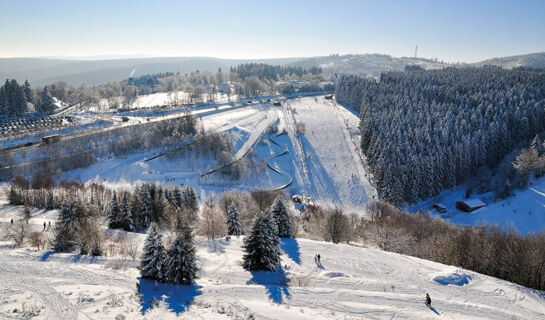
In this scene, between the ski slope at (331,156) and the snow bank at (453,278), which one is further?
the ski slope at (331,156)

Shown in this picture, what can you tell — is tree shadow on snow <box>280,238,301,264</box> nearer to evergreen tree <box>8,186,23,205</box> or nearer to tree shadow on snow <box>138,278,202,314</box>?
tree shadow on snow <box>138,278,202,314</box>

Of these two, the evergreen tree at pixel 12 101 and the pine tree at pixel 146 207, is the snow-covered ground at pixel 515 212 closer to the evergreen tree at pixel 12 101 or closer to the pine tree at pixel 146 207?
the pine tree at pixel 146 207

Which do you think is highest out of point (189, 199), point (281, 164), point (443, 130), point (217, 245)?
point (443, 130)

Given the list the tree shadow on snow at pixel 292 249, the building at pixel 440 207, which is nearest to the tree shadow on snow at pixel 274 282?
the tree shadow on snow at pixel 292 249

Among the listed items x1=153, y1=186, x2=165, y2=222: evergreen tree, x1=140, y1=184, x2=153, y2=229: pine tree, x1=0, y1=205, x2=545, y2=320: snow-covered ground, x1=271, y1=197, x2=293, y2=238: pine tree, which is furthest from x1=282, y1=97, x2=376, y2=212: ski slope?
x1=0, y1=205, x2=545, y2=320: snow-covered ground

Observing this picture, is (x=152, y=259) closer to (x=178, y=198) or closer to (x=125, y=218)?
(x=125, y=218)

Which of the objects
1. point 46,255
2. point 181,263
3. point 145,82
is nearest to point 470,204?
point 181,263

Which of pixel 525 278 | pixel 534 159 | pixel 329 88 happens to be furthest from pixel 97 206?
pixel 329 88

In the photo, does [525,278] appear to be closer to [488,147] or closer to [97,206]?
[97,206]
